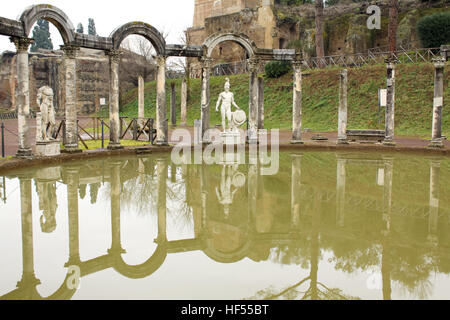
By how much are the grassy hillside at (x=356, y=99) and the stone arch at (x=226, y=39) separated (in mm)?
8780

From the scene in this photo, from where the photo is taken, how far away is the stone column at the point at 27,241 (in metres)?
4.39

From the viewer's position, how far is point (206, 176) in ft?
34.7

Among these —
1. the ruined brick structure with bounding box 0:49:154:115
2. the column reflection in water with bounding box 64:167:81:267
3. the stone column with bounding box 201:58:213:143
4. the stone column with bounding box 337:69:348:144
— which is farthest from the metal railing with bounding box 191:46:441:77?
the column reflection in water with bounding box 64:167:81:267

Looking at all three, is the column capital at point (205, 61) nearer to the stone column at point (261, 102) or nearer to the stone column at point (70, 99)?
the stone column at point (261, 102)

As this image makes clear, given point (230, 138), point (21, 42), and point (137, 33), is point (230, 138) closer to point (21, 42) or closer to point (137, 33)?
point (137, 33)

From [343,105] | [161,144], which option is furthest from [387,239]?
[343,105]

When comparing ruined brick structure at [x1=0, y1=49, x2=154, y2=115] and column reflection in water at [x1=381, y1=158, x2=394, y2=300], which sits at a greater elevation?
ruined brick structure at [x1=0, y1=49, x2=154, y2=115]

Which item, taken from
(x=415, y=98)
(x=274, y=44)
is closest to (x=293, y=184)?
(x=415, y=98)

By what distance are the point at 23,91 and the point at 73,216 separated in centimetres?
668

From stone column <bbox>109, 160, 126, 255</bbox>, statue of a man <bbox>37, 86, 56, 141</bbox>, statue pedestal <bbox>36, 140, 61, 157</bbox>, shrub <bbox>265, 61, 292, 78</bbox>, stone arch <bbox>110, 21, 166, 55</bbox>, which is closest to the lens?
stone column <bbox>109, 160, 126, 255</bbox>

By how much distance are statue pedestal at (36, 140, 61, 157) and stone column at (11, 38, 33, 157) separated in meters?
0.38

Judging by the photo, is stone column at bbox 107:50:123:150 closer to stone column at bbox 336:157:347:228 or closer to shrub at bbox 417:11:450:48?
stone column at bbox 336:157:347:228

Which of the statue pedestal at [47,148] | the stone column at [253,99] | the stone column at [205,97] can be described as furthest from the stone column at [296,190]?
the statue pedestal at [47,148]

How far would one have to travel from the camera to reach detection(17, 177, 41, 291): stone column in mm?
4395
